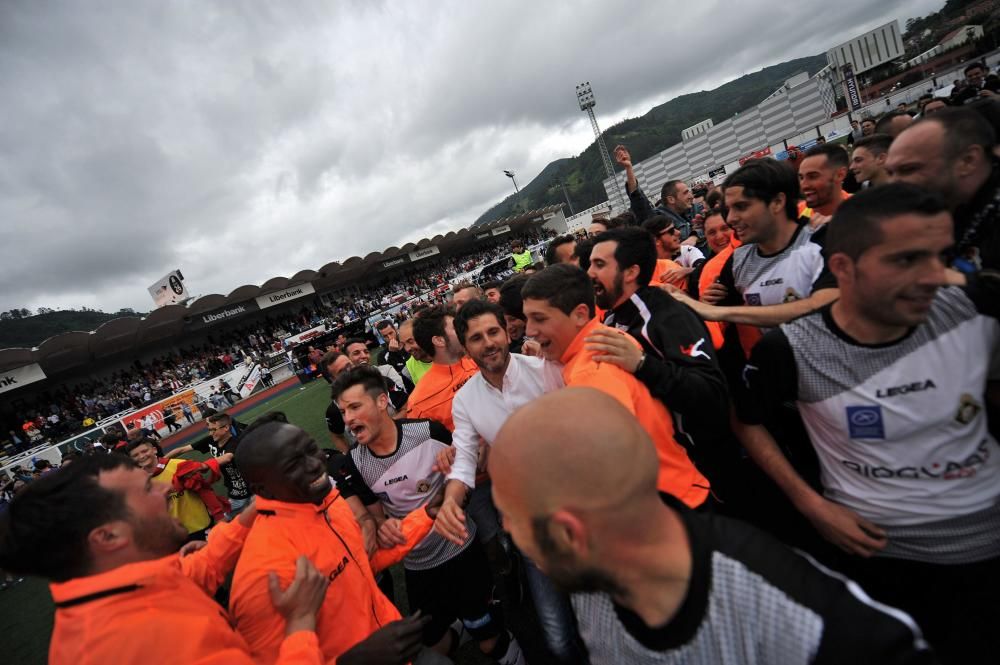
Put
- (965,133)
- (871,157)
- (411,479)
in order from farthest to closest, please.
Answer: (871,157), (411,479), (965,133)

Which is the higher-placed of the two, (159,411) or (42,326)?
(42,326)

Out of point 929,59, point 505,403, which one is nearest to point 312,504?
point 505,403

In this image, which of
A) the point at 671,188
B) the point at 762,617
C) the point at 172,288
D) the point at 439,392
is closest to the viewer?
the point at 762,617

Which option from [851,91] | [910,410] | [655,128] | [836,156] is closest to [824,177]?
[836,156]

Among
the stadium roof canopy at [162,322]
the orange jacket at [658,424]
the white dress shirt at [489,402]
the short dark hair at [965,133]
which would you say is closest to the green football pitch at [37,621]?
the white dress shirt at [489,402]

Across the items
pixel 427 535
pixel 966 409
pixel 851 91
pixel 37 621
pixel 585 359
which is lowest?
pixel 37 621

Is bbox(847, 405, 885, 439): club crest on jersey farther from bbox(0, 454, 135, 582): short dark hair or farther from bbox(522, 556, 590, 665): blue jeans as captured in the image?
bbox(0, 454, 135, 582): short dark hair

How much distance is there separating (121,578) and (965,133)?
152 inches

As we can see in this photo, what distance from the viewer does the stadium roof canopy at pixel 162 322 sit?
71.5 feet

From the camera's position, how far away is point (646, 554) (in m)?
0.96

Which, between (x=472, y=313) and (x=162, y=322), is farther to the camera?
(x=162, y=322)

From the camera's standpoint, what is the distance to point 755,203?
2.71 meters

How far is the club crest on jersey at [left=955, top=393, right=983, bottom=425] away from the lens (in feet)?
4.76

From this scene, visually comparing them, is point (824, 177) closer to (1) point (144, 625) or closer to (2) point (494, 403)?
(2) point (494, 403)
